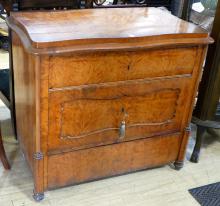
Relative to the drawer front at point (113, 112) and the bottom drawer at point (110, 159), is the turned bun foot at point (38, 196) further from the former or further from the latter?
the drawer front at point (113, 112)

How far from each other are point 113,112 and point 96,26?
37 centimetres

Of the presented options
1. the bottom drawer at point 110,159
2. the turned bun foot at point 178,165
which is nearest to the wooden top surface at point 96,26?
the bottom drawer at point 110,159

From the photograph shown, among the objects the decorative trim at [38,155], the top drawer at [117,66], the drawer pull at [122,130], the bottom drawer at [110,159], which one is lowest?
the bottom drawer at [110,159]

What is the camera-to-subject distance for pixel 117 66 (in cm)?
142

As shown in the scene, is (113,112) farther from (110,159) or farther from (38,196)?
(38,196)

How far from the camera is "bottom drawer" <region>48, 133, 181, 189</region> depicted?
1.56 metres

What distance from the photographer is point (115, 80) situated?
4.77ft

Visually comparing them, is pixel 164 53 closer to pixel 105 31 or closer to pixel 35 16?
pixel 105 31

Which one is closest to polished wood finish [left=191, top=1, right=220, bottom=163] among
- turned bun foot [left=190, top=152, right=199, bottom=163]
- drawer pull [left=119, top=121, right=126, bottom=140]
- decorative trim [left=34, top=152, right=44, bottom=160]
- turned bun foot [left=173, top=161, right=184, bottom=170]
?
turned bun foot [left=190, top=152, right=199, bottom=163]

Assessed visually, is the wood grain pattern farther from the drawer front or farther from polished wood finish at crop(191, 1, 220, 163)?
polished wood finish at crop(191, 1, 220, 163)

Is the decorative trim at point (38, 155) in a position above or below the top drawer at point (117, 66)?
below

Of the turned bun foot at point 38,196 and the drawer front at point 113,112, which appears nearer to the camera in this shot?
the drawer front at point 113,112

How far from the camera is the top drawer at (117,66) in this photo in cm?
135

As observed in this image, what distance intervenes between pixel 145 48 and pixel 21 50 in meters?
0.52
